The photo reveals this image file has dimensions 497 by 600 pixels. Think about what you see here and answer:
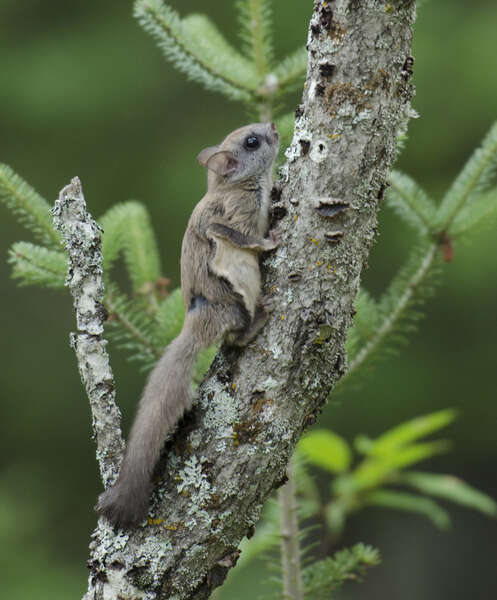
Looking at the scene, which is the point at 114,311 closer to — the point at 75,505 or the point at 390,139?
the point at 390,139

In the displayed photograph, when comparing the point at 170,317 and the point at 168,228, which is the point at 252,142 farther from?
the point at 168,228

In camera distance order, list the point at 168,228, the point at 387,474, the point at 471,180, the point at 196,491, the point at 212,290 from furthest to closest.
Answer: the point at 168,228, the point at 387,474, the point at 471,180, the point at 212,290, the point at 196,491

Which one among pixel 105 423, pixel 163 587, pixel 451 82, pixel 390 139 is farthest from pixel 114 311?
pixel 451 82

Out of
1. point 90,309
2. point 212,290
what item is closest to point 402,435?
point 212,290

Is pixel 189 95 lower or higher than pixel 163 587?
higher

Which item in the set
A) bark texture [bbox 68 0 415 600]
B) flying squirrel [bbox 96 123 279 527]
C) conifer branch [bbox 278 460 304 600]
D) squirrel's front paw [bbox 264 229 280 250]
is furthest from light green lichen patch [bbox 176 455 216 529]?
conifer branch [bbox 278 460 304 600]

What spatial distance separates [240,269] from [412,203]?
732 millimetres

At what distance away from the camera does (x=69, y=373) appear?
7.08 m

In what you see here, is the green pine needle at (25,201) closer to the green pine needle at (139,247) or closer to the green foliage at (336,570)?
the green pine needle at (139,247)

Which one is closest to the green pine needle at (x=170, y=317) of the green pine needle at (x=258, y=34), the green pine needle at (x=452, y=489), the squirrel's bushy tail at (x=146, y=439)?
the squirrel's bushy tail at (x=146, y=439)

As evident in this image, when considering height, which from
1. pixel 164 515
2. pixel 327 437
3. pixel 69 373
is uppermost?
pixel 69 373

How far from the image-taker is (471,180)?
2592 mm

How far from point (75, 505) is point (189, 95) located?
4280mm

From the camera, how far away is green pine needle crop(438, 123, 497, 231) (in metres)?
2.58
